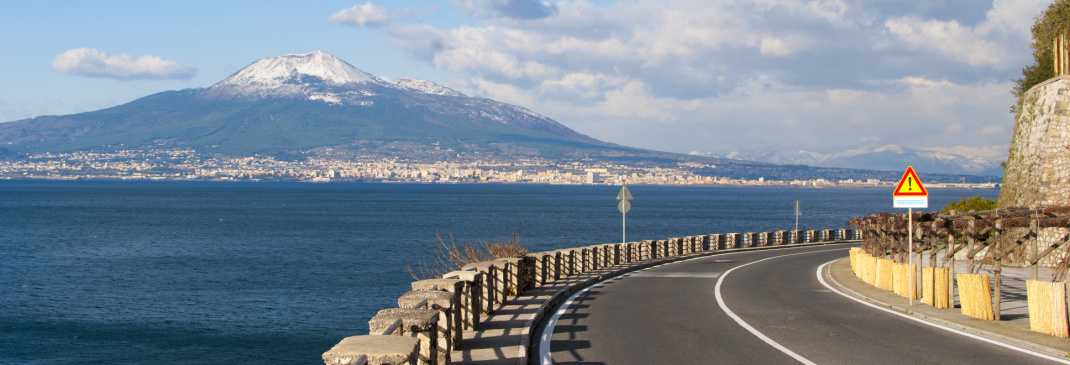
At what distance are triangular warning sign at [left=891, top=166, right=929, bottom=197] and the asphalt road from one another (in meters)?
2.44

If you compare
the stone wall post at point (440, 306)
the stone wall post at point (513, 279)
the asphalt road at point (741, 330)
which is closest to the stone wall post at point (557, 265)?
the asphalt road at point (741, 330)

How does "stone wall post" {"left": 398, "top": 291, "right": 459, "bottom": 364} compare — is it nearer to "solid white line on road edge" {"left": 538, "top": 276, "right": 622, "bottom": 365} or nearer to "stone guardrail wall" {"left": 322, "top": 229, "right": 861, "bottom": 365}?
"stone guardrail wall" {"left": 322, "top": 229, "right": 861, "bottom": 365}

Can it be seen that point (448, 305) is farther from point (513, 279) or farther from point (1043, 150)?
point (1043, 150)

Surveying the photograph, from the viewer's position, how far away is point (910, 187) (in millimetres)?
16406

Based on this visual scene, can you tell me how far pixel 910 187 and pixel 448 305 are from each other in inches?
431

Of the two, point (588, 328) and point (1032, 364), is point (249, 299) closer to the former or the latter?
point (588, 328)

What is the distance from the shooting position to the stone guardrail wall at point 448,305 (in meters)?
6.39

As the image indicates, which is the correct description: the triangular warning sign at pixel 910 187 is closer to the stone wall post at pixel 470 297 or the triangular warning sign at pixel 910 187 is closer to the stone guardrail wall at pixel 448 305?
the stone guardrail wall at pixel 448 305

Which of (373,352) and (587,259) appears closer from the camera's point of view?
(373,352)

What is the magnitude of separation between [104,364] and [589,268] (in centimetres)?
1423

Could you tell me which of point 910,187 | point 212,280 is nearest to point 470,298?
point 910,187

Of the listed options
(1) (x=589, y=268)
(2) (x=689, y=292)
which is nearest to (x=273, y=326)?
(1) (x=589, y=268)

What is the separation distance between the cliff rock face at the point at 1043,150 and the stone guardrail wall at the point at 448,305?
43.7ft

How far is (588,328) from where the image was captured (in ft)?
44.3
